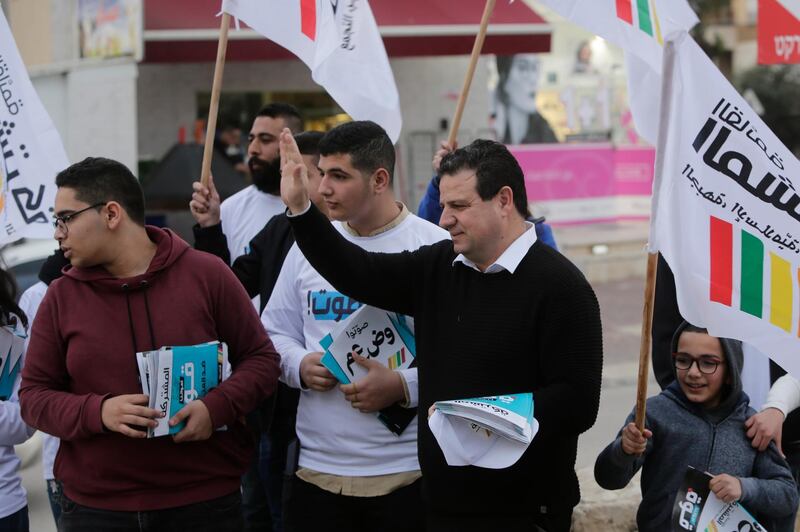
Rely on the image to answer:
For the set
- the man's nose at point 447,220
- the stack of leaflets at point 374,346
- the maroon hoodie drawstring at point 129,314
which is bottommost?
the stack of leaflets at point 374,346

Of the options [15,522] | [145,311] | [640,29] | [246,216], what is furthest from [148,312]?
[246,216]

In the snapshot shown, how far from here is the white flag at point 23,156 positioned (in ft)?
14.4

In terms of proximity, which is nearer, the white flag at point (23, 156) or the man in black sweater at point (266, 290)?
the man in black sweater at point (266, 290)

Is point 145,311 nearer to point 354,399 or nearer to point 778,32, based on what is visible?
point 354,399

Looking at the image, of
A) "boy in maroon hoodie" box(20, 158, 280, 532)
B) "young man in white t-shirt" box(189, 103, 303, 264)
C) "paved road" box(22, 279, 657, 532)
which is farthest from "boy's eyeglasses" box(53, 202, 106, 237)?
"paved road" box(22, 279, 657, 532)

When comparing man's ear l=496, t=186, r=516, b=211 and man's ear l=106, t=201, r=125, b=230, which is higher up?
man's ear l=496, t=186, r=516, b=211

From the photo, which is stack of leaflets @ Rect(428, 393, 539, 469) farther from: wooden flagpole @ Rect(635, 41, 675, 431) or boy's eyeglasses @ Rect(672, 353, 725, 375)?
boy's eyeglasses @ Rect(672, 353, 725, 375)

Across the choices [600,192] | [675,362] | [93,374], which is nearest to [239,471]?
[93,374]

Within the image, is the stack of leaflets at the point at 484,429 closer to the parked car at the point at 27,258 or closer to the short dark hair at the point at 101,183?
the short dark hair at the point at 101,183

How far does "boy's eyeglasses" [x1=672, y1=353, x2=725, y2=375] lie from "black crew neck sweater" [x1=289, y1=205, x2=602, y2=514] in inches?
21.0

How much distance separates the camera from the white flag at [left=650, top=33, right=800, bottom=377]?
3.30m

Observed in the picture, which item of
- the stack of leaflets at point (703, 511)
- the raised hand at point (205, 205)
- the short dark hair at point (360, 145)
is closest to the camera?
the stack of leaflets at point (703, 511)

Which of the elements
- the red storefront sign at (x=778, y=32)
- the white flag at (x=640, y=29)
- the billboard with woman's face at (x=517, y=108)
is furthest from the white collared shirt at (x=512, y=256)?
the billboard with woman's face at (x=517, y=108)

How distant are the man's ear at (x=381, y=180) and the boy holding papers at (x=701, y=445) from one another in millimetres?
1089
